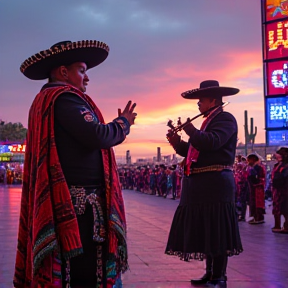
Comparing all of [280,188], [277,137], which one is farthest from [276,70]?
[280,188]

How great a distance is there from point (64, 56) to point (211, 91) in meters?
2.32

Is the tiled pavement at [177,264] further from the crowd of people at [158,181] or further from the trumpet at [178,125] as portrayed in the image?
the crowd of people at [158,181]

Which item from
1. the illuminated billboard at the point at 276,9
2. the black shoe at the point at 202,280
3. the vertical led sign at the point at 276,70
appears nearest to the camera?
the black shoe at the point at 202,280

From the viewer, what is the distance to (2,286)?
5391 mm

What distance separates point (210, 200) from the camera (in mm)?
5195

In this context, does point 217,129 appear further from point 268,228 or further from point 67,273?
point 268,228

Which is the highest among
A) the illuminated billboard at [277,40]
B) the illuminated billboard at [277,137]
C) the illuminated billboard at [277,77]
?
the illuminated billboard at [277,40]

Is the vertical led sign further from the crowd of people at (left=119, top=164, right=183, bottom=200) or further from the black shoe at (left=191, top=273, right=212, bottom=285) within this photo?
the black shoe at (left=191, top=273, right=212, bottom=285)

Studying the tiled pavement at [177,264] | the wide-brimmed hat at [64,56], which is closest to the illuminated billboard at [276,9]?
the tiled pavement at [177,264]

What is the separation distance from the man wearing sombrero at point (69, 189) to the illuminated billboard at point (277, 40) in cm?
2408

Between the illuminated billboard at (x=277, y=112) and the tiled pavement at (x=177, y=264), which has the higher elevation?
the illuminated billboard at (x=277, y=112)

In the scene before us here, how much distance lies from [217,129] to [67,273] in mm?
2400

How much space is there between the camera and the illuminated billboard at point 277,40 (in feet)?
86.6

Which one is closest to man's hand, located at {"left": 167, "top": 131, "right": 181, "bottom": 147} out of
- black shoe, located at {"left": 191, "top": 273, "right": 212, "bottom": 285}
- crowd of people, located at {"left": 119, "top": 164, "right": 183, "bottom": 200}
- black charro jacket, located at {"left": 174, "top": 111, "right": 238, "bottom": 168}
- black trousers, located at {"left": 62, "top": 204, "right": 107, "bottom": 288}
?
black charro jacket, located at {"left": 174, "top": 111, "right": 238, "bottom": 168}
